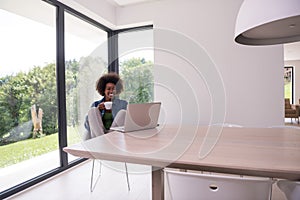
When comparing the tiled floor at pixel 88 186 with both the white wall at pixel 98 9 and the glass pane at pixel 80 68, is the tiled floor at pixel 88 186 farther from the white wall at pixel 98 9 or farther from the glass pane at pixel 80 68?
the white wall at pixel 98 9

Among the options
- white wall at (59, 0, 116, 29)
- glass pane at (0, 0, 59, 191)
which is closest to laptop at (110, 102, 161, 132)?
glass pane at (0, 0, 59, 191)

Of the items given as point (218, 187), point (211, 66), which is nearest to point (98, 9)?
point (211, 66)

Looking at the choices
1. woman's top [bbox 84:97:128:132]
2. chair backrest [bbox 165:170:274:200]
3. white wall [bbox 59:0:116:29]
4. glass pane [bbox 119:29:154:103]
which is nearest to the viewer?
chair backrest [bbox 165:170:274:200]

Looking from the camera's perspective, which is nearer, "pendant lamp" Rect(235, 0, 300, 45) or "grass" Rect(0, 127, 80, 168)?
"pendant lamp" Rect(235, 0, 300, 45)

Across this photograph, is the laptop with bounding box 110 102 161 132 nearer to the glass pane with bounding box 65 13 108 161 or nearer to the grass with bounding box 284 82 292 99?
the glass pane with bounding box 65 13 108 161

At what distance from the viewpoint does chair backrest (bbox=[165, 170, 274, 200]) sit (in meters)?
0.85

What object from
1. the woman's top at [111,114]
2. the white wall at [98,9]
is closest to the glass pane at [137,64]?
the white wall at [98,9]

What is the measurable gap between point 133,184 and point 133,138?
3.69 feet

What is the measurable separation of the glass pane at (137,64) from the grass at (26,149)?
1369 millimetres

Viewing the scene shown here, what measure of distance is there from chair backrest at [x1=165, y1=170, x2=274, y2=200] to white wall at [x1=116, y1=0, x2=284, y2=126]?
2.32m

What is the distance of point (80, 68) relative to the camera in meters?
3.19

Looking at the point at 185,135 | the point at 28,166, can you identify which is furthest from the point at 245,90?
the point at 28,166

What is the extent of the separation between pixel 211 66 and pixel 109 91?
1.52 m

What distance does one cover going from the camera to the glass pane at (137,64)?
3719 mm
